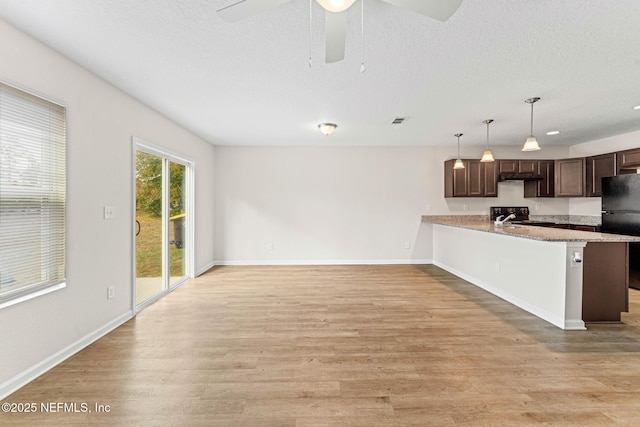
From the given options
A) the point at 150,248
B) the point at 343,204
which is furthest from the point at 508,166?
the point at 150,248

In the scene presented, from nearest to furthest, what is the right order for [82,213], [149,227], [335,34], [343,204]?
[335,34]
[82,213]
[149,227]
[343,204]

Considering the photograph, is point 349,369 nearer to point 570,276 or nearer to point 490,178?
point 570,276

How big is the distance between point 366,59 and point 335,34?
0.78 metres

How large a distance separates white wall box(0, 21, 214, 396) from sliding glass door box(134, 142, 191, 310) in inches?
11.0

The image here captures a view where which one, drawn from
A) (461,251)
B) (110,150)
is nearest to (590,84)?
(461,251)

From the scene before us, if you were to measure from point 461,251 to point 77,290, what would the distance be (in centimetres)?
513

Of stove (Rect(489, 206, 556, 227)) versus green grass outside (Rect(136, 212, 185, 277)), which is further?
stove (Rect(489, 206, 556, 227))

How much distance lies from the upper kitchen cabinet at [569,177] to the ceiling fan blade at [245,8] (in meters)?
6.29

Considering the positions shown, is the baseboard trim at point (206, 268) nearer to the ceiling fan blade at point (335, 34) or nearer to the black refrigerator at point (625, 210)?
the ceiling fan blade at point (335, 34)

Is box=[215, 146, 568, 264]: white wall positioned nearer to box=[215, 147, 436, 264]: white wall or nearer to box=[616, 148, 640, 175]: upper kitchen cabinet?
box=[215, 147, 436, 264]: white wall

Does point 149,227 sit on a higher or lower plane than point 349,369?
higher

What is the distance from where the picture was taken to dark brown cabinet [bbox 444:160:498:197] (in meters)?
5.46

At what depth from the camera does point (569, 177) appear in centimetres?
529

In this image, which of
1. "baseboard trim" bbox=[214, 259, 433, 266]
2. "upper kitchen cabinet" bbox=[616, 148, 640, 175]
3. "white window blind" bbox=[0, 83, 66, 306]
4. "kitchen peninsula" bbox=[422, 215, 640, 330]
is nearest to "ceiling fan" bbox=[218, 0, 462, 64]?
"white window blind" bbox=[0, 83, 66, 306]
